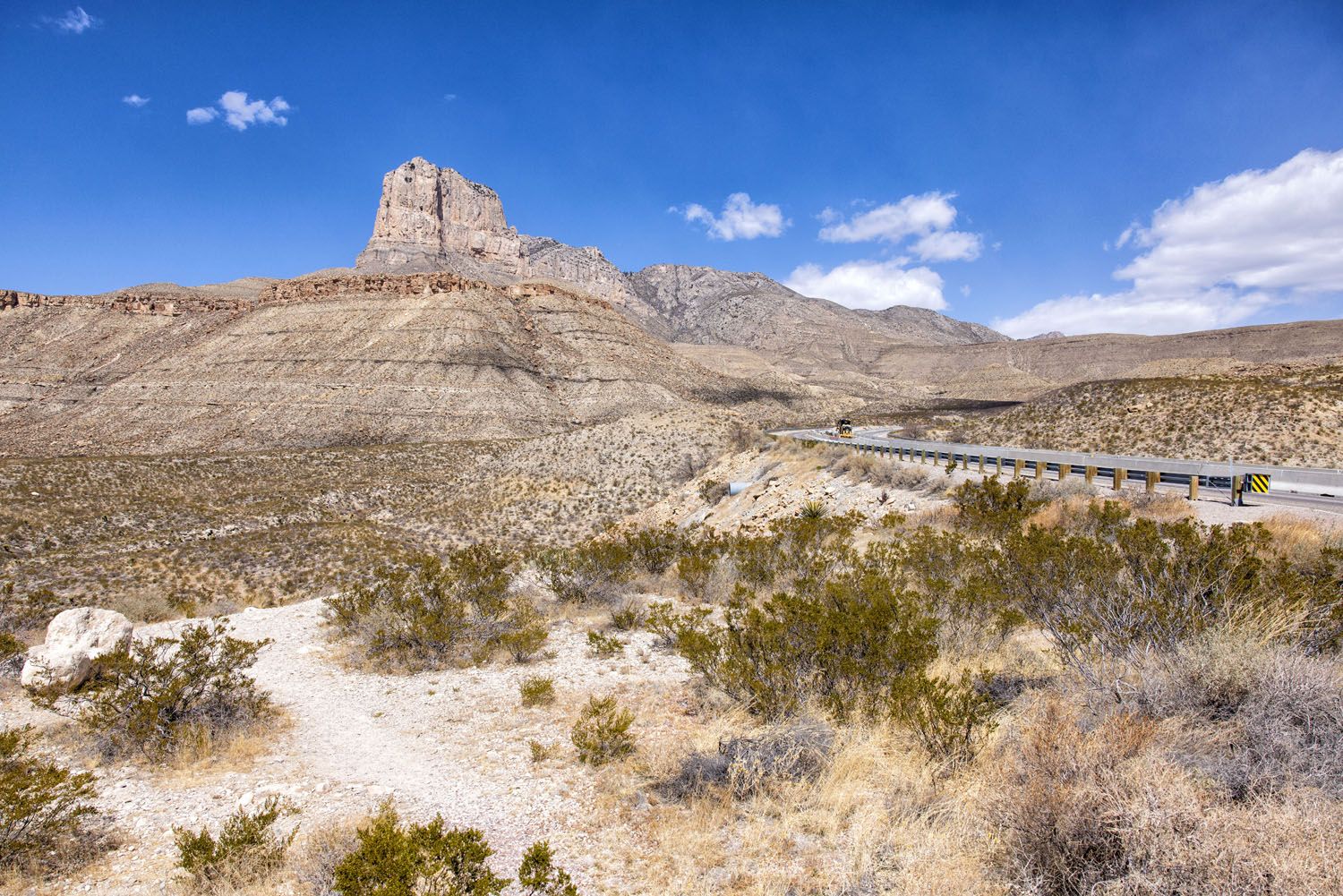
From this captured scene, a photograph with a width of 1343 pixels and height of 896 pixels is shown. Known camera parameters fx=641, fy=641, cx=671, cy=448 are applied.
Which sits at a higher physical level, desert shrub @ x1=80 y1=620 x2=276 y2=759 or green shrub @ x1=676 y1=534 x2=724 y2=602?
desert shrub @ x1=80 y1=620 x2=276 y2=759

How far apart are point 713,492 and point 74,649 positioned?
21371 millimetres

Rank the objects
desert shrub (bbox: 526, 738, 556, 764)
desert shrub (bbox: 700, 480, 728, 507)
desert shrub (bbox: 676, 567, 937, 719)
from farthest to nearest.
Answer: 1. desert shrub (bbox: 700, 480, 728, 507)
2. desert shrub (bbox: 676, 567, 937, 719)
3. desert shrub (bbox: 526, 738, 556, 764)

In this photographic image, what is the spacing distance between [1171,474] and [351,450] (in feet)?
142

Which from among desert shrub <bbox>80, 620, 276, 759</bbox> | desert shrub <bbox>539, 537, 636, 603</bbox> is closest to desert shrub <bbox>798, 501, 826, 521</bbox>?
desert shrub <bbox>539, 537, 636, 603</bbox>

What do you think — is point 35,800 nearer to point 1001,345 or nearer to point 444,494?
point 444,494

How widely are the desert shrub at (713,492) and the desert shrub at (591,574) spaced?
41.4 ft

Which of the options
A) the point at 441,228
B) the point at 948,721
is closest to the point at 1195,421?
the point at 948,721

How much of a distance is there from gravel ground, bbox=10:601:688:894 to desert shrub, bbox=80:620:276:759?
0.37 m

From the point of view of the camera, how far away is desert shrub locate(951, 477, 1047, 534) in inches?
466

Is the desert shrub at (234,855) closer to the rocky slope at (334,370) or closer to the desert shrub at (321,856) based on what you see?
the desert shrub at (321,856)

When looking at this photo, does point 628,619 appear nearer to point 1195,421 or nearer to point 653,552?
point 653,552

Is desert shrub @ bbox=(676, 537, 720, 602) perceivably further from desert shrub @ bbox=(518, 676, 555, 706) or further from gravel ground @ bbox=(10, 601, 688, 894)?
desert shrub @ bbox=(518, 676, 555, 706)

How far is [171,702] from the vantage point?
6.52m

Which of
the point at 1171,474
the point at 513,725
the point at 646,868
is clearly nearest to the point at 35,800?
the point at 513,725
